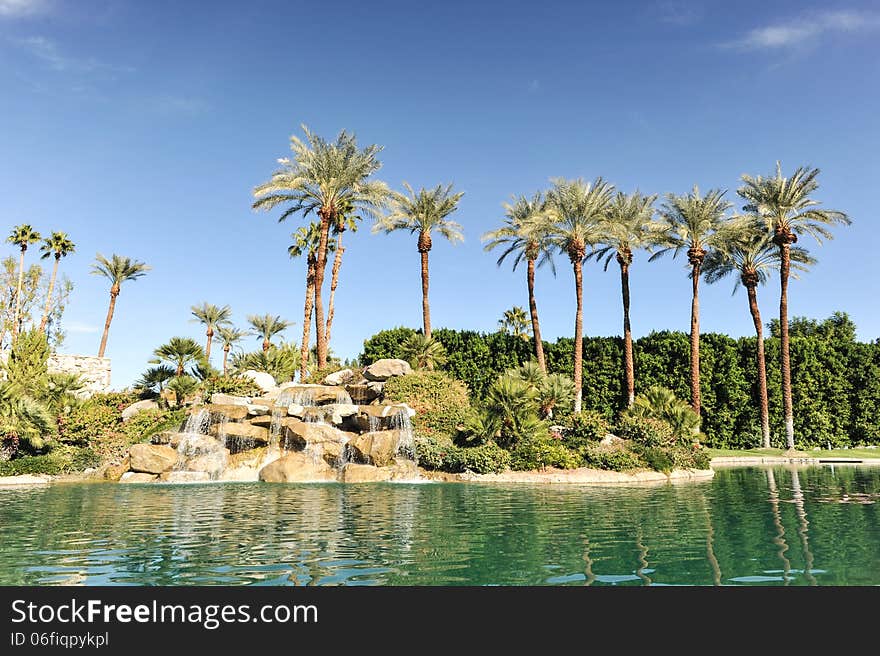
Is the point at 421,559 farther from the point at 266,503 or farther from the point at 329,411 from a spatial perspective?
the point at 329,411

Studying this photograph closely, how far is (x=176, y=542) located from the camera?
929 cm

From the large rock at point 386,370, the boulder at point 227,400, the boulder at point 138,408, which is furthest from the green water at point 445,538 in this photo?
the large rock at point 386,370

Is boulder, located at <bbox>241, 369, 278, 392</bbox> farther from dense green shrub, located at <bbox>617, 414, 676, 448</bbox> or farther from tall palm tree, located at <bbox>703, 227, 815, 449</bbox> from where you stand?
tall palm tree, located at <bbox>703, 227, 815, 449</bbox>

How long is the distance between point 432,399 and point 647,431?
33.7 ft

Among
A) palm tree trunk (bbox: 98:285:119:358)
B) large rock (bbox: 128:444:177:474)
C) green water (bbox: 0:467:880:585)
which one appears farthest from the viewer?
palm tree trunk (bbox: 98:285:119:358)

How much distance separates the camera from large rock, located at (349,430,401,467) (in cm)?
2331

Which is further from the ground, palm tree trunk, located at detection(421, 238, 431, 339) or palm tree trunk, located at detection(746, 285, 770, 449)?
palm tree trunk, located at detection(421, 238, 431, 339)

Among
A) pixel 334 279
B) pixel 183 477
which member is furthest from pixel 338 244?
pixel 183 477

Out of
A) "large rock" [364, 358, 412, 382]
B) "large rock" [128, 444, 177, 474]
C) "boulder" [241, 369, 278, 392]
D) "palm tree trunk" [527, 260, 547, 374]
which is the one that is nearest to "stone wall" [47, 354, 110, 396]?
"boulder" [241, 369, 278, 392]

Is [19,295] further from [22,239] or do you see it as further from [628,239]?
[628,239]

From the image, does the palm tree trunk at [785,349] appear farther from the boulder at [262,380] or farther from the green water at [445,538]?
the boulder at [262,380]

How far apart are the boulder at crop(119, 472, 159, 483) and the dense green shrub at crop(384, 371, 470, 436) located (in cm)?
1060
